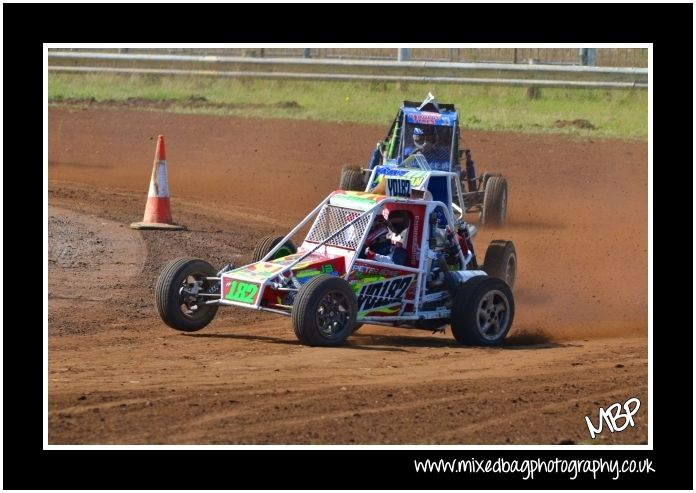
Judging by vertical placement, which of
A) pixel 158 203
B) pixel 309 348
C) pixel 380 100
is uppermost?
pixel 380 100

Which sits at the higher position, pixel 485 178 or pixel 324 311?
pixel 485 178

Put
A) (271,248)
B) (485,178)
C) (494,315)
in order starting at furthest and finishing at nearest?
(485,178) < (271,248) < (494,315)

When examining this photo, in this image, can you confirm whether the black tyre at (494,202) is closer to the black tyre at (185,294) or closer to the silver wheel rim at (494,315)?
the silver wheel rim at (494,315)

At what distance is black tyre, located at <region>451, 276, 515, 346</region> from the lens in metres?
10.9

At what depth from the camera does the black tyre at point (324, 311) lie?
1015 cm

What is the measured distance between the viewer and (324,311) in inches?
409

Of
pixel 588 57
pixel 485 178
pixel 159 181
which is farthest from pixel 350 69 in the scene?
pixel 159 181

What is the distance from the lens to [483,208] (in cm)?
1777

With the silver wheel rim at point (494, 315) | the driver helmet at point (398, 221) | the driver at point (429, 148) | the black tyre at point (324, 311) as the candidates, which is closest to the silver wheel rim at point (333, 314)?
the black tyre at point (324, 311)

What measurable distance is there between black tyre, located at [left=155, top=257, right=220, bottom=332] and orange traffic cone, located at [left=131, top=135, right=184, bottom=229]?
4693 mm

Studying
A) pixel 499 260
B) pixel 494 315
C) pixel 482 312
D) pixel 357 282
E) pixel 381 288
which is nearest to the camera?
pixel 357 282

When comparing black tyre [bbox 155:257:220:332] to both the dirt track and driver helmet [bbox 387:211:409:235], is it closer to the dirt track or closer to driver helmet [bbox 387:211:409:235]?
the dirt track

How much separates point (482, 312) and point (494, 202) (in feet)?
22.1

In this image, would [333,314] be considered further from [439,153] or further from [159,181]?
[439,153]
